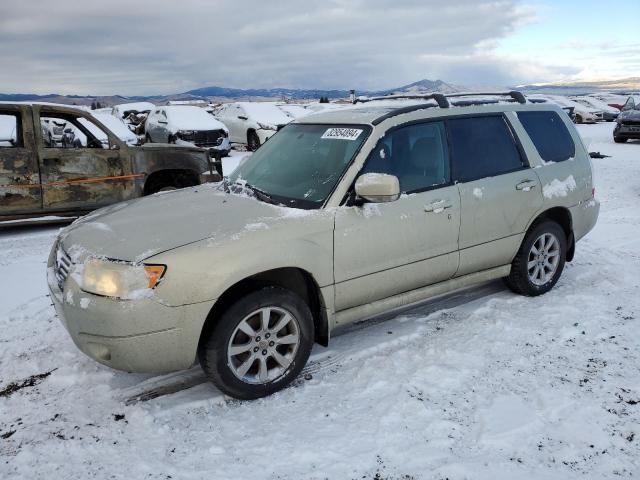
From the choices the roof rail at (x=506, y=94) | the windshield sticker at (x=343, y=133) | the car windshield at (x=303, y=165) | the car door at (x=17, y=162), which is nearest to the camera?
the car windshield at (x=303, y=165)

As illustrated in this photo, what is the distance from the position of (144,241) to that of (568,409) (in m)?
2.71

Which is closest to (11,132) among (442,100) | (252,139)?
(442,100)

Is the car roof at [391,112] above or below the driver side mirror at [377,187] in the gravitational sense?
above

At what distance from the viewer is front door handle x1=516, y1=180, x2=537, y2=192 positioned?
4.50 m

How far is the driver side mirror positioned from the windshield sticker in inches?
20.4

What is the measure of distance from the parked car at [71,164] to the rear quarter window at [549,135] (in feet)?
15.7

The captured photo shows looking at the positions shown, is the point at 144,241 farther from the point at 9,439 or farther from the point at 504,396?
the point at 504,396

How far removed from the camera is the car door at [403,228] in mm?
3561

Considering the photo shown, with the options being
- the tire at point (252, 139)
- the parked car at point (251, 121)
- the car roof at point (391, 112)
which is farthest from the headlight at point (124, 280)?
the tire at point (252, 139)

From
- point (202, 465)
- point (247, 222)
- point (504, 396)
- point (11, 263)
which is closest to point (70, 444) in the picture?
point (202, 465)

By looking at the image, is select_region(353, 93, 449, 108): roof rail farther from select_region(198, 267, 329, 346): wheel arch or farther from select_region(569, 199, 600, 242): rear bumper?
select_region(198, 267, 329, 346): wheel arch

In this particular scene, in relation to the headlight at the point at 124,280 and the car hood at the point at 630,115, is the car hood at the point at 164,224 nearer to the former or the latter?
the headlight at the point at 124,280

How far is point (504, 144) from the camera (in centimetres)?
457

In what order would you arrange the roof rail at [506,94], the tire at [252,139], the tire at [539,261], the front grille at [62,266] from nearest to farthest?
1. the front grille at [62,266]
2. the tire at [539,261]
3. the roof rail at [506,94]
4. the tire at [252,139]
